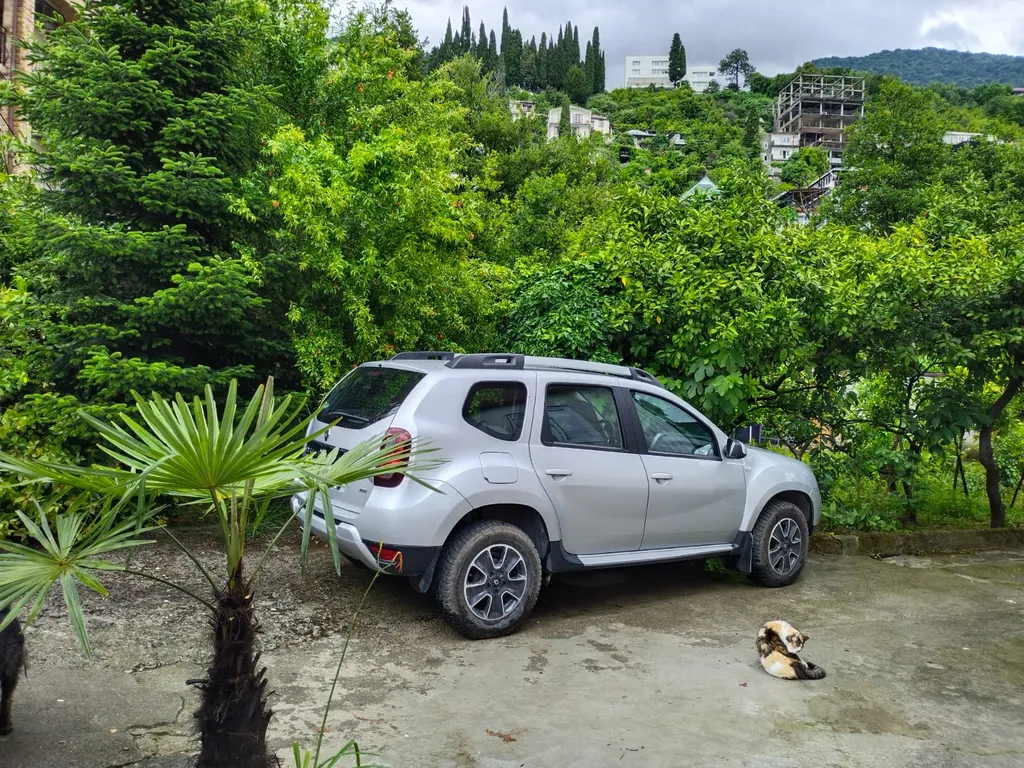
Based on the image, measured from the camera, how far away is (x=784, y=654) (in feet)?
16.7

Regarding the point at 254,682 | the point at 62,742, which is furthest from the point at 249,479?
the point at 62,742

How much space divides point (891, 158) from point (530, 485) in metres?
27.8

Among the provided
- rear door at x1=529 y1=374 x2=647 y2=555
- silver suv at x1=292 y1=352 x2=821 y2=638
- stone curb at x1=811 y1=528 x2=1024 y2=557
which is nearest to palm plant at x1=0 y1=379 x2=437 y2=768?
silver suv at x1=292 y1=352 x2=821 y2=638

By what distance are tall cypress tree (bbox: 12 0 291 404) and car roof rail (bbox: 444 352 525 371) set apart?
2.66 m

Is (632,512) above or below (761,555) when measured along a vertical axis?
above

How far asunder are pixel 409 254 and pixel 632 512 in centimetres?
365

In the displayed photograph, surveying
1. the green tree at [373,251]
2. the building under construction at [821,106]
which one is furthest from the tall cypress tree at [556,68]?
the green tree at [373,251]

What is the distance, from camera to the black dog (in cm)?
374

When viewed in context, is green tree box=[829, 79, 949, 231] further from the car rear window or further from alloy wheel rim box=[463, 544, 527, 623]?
alloy wheel rim box=[463, 544, 527, 623]

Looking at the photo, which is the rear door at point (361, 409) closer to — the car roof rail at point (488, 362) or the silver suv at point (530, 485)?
the silver suv at point (530, 485)

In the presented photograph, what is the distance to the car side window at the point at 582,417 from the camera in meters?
5.97

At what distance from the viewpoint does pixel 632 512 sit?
6.11 meters

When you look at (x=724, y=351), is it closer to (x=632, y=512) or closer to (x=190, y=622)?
(x=632, y=512)

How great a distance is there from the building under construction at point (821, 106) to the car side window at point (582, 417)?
448 ft
